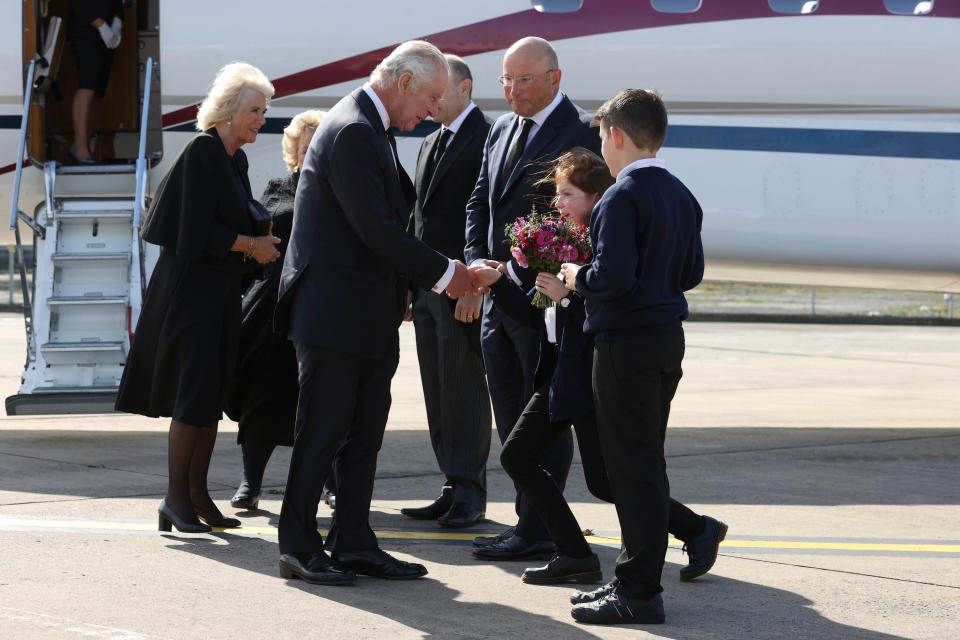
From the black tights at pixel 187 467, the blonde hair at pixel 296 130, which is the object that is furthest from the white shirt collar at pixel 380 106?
the black tights at pixel 187 467

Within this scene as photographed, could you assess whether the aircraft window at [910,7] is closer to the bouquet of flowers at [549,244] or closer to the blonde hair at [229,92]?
the blonde hair at [229,92]

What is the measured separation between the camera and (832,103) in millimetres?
8289

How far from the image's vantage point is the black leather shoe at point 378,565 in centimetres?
497

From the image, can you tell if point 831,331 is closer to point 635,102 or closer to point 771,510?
point 771,510

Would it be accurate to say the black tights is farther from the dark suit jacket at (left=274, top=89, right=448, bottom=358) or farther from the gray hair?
the gray hair

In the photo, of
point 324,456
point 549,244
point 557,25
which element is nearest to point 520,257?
point 549,244

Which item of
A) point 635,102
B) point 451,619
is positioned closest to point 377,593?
point 451,619

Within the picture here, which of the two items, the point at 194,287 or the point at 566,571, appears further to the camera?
the point at 194,287

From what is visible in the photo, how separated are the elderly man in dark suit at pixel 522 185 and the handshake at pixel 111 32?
3.97 m

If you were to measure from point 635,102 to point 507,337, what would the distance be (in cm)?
137

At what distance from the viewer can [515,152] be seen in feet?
18.5

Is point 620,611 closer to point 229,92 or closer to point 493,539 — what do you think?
point 493,539

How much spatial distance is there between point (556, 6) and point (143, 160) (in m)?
2.50

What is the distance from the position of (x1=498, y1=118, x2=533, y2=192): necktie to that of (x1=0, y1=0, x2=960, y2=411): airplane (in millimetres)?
2733
